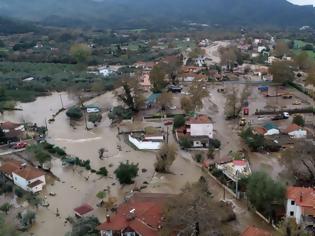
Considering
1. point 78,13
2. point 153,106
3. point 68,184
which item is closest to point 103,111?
point 153,106

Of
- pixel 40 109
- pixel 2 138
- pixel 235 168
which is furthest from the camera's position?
pixel 40 109

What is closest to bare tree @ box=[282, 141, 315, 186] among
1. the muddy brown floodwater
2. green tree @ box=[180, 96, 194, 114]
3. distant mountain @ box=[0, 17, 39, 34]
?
the muddy brown floodwater

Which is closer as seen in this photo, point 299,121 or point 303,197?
point 303,197

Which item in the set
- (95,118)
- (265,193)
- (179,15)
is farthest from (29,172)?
(179,15)

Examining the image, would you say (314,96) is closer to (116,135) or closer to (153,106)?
(153,106)

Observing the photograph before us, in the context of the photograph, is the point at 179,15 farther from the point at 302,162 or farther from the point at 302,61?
the point at 302,162

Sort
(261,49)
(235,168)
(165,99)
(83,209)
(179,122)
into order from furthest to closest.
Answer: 1. (261,49)
2. (165,99)
3. (179,122)
4. (235,168)
5. (83,209)

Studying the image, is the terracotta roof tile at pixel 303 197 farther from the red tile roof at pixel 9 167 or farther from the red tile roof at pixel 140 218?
the red tile roof at pixel 9 167

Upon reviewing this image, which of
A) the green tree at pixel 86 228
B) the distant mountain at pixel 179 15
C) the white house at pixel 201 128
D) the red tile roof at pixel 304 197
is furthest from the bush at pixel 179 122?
the distant mountain at pixel 179 15
